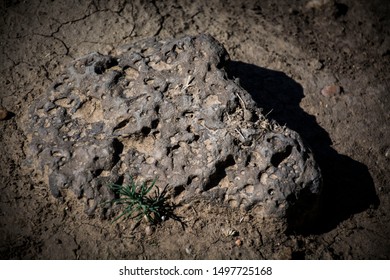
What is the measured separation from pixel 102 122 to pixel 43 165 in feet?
1.83

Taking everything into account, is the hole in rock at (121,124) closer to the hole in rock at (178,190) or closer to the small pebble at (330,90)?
the hole in rock at (178,190)

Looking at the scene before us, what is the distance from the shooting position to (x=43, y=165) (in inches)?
93.2

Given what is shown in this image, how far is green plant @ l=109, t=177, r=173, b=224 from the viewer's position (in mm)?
2248

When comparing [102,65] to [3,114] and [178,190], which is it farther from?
[178,190]

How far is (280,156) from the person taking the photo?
2.25 m

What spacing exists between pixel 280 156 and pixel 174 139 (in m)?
0.79

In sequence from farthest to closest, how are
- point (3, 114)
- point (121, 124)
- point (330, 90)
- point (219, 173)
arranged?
point (330, 90) < point (3, 114) < point (121, 124) < point (219, 173)

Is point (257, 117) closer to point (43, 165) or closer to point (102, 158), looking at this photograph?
point (102, 158)

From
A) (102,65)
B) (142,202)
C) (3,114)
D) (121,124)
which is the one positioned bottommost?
(3,114)

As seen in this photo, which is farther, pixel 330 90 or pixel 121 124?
pixel 330 90

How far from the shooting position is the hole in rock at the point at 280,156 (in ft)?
7.30

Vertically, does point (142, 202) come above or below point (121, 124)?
below

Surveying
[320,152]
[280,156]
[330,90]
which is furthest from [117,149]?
[330,90]

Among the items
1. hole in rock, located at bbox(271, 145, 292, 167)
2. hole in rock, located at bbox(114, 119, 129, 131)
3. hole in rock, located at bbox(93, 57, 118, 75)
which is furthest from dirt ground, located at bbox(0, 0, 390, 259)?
hole in rock, located at bbox(93, 57, 118, 75)
